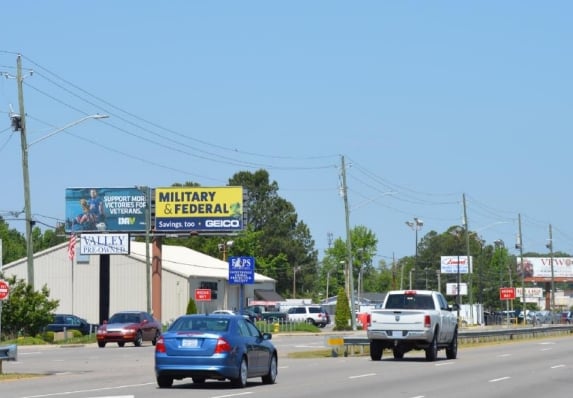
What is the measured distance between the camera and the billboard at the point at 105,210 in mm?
82875

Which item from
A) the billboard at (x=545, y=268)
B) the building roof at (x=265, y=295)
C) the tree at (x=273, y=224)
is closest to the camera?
the building roof at (x=265, y=295)

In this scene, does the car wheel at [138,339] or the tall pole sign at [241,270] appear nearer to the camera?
the car wheel at [138,339]

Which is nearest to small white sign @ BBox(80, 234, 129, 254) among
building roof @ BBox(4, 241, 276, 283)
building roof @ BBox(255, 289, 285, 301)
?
building roof @ BBox(4, 241, 276, 283)

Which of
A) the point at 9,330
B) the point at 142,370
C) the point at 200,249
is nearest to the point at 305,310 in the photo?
the point at 9,330

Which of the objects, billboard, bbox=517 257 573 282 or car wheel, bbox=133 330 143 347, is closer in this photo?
car wheel, bbox=133 330 143 347

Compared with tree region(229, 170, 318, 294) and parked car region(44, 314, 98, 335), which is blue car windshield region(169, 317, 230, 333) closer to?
parked car region(44, 314, 98, 335)

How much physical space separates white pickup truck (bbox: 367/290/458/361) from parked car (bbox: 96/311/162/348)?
57.5ft

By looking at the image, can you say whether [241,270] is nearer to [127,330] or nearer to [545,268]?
[127,330]

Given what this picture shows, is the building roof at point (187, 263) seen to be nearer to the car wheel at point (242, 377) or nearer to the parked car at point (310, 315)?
the parked car at point (310, 315)

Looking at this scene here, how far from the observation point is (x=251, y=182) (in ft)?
511

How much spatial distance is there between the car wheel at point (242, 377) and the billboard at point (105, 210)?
59.3 metres

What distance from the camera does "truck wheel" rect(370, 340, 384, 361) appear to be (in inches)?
1411

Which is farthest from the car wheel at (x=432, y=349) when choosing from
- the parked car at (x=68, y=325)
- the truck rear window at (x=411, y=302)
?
the parked car at (x=68, y=325)

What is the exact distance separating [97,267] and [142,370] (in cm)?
6140
